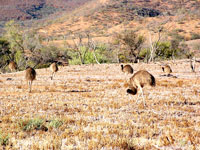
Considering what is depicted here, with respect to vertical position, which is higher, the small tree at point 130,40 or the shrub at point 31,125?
the shrub at point 31,125

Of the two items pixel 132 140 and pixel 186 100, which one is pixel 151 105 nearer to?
pixel 186 100

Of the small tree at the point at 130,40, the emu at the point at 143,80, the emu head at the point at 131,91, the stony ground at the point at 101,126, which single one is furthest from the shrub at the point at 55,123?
the small tree at the point at 130,40

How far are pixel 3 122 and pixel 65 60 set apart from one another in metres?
48.2

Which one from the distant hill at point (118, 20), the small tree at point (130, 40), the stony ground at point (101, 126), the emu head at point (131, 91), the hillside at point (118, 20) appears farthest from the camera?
the distant hill at point (118, 20)

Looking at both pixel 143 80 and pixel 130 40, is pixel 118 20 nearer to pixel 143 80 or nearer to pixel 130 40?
pixel 130 40

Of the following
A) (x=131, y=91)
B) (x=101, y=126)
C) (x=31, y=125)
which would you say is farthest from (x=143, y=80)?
(x=31, y=125)

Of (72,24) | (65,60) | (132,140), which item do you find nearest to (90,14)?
(72,24)

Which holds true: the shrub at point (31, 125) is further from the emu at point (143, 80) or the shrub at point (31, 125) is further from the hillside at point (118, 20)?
the hillside at point (118, 20)

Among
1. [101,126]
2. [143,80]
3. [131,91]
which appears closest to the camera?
[101,126]

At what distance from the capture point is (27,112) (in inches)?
324

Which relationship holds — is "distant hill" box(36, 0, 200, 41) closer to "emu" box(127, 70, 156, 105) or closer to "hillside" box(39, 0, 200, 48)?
"hillside" box(39, 0, 200, 48)

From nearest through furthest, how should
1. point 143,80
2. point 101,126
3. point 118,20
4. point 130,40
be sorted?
point 101,126 → point 143,80 → point 130,40 → point 118,20

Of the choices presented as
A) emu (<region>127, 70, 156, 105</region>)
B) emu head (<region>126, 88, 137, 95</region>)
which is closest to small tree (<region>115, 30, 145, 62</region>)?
emu head (<region>126, 88, 137, 95</region>)

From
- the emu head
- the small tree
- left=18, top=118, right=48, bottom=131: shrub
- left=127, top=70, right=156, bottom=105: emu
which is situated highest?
left=127, top=70, right=156, bottom=105: emu
